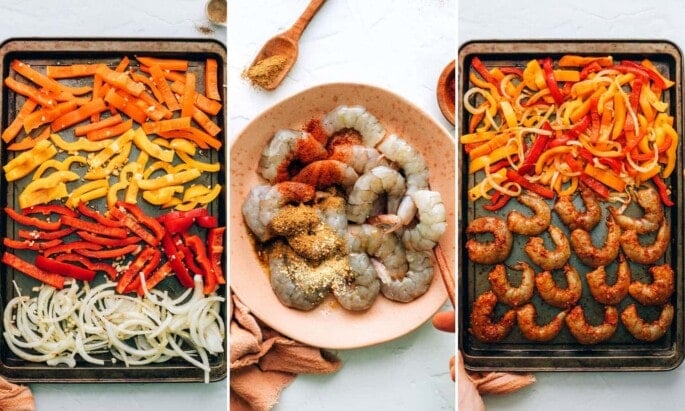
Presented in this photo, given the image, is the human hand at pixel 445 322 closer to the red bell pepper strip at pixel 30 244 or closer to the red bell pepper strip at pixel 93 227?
the red bell pepper strip at pixel 93 227

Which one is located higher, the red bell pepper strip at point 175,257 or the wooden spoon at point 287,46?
the wooden spoon at point 287,46

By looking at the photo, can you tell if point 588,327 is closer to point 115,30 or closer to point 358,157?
point 358,157

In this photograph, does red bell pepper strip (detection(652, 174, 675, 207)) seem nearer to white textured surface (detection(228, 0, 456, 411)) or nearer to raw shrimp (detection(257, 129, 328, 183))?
white textured surface (detection(228, 0, 456, 411))

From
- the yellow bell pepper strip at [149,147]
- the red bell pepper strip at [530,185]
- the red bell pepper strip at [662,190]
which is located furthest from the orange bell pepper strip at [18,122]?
the red bell pepper strip at [662,190]

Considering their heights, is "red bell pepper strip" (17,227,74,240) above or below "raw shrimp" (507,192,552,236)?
below

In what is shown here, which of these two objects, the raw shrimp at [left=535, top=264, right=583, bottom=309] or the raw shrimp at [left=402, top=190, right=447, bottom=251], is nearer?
the raw shrimp at [left=402, top=190, right=447, bottom=251]

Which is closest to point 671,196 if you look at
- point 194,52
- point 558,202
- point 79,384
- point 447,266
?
point 558,202

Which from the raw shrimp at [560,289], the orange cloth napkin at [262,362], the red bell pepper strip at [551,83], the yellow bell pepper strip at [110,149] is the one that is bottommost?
the orange cloth napkin at [262,362]

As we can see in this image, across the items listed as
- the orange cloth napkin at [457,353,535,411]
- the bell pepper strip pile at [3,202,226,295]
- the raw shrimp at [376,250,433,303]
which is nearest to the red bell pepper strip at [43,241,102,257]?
the bell pepper strip pile at [3,202,226,295]
